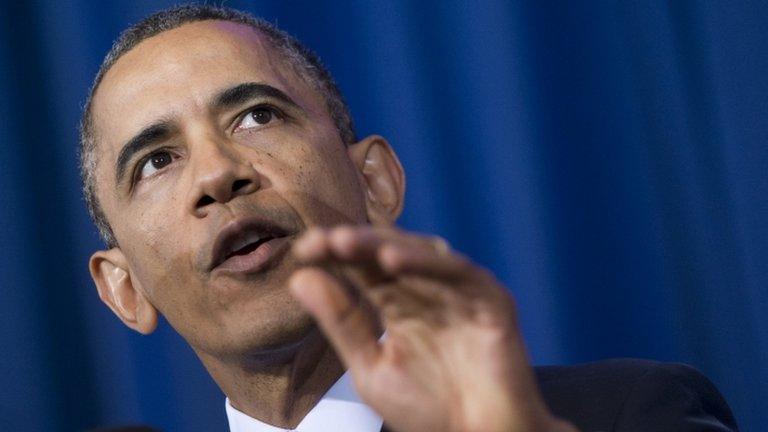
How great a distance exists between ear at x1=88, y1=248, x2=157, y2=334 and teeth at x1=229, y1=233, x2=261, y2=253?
0.31m

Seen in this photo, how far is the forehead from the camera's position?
1448mm

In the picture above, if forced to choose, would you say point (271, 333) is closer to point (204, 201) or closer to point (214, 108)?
point (204, 201)

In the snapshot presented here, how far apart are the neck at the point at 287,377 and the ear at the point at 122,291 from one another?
0.17m

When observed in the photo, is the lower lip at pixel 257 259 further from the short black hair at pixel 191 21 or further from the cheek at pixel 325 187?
the short black hair at pixel 191 21

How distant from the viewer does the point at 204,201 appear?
4.42ft

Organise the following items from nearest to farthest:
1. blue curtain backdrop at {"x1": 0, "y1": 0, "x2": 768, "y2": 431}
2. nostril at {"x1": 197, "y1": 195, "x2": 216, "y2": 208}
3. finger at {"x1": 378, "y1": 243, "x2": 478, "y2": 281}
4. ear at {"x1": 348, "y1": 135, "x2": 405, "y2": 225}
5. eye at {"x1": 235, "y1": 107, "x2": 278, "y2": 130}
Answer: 1. finger at {"x1": 378, "y1": 243, "x2": 478, "y2": 281}
2. nostril at {"x1": 197, "y1": 195, "x2": 216, "y2": 208}
3. eye at {"x1": 235, "y1": 107, "x2": 278, "y2": 130}
4. ear at {"x1": 348, "y1": 135, "x2": 405, "y2": 225}
5. blue curtain backdrop at {"x1": 0, "y1": 0, "x2": 768, "y2": 431}

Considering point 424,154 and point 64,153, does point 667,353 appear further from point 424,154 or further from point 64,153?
point 64,153

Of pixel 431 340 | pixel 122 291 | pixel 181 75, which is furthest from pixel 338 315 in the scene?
pixel 122 291

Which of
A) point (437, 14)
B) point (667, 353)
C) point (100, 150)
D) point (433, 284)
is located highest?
point (437, 14)

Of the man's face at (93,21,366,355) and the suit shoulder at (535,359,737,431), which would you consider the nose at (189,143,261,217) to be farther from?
the suit shoulder at (535,359,737,431)

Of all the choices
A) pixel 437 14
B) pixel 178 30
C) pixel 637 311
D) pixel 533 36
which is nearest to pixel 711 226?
pixel 637 311

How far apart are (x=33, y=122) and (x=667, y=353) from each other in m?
1.12

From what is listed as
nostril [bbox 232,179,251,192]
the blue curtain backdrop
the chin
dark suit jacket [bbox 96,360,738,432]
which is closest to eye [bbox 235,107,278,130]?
nostril [bbox 232,179,251,192]

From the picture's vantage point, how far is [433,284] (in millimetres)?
801
